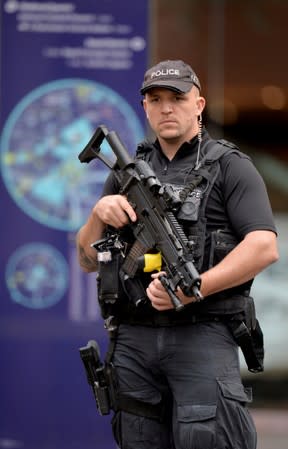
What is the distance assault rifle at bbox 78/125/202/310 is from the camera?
10.4 ft

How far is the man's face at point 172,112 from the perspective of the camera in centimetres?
347

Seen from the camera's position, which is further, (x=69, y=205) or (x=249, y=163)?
(x=69, y=205)

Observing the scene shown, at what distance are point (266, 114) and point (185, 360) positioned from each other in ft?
10.3

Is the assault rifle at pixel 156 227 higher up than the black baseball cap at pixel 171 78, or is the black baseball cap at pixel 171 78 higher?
the black baseball cap at pixel 171 78

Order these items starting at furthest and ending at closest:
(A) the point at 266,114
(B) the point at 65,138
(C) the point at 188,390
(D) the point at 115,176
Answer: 1. (A) the point at 266,114
2. (B) the point at 65,138
3. (D) the point at 115,176
4. (C) the point at 188,390

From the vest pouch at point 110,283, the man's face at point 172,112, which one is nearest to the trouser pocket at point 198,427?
the vest pouch at point 110,283

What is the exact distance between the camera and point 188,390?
337cm

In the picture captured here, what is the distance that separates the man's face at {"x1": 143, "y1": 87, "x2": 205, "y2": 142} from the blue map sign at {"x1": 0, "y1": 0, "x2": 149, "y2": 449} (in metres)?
2.07

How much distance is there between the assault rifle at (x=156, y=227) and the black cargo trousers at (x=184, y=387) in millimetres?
268

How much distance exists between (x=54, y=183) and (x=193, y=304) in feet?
7.72

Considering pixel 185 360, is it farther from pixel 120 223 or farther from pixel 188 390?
pixel 120 223

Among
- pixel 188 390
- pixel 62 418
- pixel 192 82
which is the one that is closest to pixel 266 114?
pixel 62 418

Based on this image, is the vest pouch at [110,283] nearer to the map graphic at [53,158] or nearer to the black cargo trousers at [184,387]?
the black cargo trousers at [184,387]

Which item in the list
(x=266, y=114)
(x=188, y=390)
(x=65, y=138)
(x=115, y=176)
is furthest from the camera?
(x=266, y=114)
